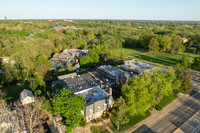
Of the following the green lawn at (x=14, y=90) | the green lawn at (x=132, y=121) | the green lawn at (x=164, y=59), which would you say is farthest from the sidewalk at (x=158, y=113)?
→ the green lawn at (x=164, y=59)

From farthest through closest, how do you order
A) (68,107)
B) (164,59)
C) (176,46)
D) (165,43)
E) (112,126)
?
(176,46)
(165,43)
(164,59)
(112,126)
(68,107)

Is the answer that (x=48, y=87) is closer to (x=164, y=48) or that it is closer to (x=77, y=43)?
(x=77, y=43)

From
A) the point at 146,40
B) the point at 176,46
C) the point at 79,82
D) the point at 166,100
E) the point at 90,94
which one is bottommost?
the point at 166,100

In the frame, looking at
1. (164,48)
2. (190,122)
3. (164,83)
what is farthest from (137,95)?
(164,48)

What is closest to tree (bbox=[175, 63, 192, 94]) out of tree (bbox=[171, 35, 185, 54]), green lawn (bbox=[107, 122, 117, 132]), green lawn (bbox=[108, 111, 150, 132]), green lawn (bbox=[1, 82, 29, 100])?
green lawn (bbox=[108, 111, 150, 132])

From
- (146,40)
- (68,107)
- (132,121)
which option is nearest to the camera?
(68,107)

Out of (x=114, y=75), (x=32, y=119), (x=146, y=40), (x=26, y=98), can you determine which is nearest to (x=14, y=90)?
(x=26, y=98)

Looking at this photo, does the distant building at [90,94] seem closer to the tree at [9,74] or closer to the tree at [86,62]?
the tree at [86,62]

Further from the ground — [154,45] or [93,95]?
[154,45]

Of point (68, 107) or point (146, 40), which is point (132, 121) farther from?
point (146, 40)
